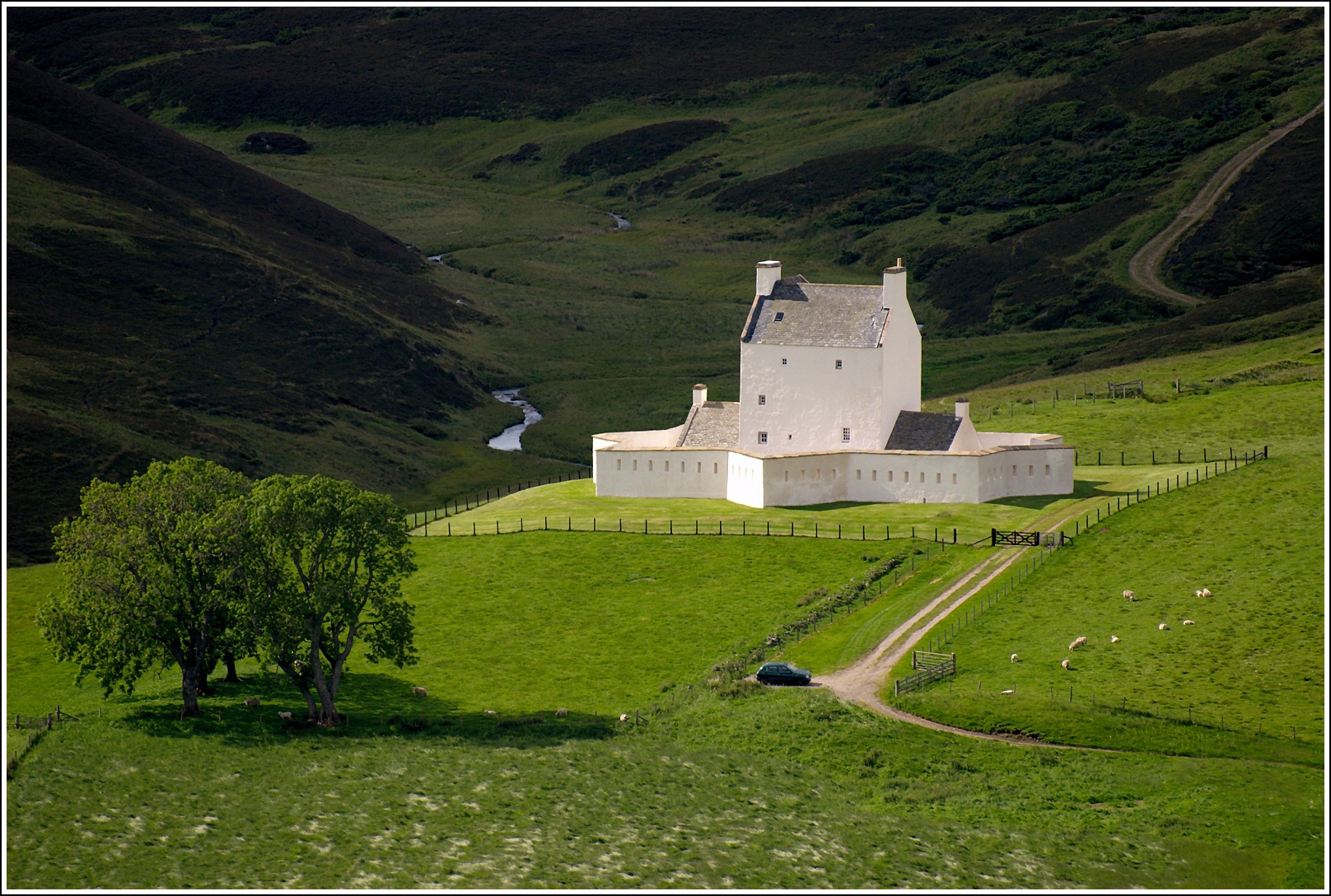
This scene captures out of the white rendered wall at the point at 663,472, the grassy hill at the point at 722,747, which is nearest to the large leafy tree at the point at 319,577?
the grassy hill at the point at 722,747

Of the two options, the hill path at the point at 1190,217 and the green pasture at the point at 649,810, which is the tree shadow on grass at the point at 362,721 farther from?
the hill path at the point at 1190,217

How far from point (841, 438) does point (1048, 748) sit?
34099 mm

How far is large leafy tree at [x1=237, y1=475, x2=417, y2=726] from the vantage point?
53188 millimetres

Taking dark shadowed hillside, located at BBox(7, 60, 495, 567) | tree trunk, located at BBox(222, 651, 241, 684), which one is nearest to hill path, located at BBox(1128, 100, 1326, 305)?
dark shadowed hillside, located at BBox(7, 60, 495, 567)

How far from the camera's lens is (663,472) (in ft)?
273

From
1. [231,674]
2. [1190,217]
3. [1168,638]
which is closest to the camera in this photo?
[1168,638]

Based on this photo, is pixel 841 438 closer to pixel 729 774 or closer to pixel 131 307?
pixel 729 774

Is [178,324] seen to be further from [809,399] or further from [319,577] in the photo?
[319,577]

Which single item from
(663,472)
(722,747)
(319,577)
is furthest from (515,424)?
(722,747)

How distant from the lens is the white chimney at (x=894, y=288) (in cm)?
8188

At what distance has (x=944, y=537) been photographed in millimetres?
72125

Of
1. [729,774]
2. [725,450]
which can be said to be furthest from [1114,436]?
[729,774]

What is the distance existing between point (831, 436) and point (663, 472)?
937cm

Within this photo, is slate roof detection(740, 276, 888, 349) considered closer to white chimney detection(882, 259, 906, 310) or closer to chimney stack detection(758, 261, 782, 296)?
chimney stack detection(758, 261, 782, 296)
